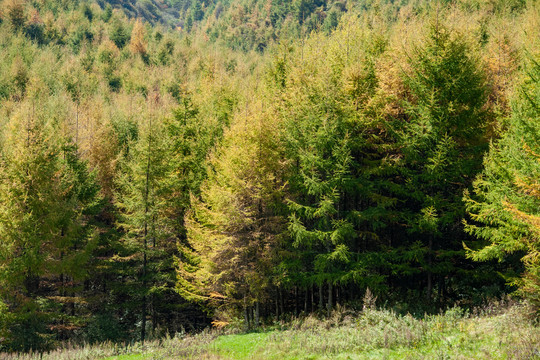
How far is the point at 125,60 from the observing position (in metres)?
67.6

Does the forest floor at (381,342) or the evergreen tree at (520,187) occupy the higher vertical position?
the evergreen tree at (520,187)

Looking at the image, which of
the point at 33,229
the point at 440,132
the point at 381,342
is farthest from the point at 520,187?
the point at 33,229

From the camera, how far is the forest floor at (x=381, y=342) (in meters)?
8.85

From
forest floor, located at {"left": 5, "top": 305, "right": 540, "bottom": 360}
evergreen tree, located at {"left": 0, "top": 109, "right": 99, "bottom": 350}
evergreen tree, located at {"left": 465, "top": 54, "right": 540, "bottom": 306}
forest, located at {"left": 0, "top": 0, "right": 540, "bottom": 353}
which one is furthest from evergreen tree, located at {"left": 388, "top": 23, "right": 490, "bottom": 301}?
evergreen tree, located at {"left": 0, "top": 109, "right": 99, "bottom": 350}

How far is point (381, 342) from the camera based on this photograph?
10.6 m

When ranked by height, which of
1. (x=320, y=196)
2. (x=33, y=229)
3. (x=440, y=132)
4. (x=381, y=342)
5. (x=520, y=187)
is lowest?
(x=381, y=342)

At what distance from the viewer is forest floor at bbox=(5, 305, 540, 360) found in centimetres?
885

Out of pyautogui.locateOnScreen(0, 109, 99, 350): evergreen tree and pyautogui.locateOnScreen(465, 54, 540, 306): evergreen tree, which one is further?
pyautogui.locateOnScreen(0, 109, 99, 350): evergreen tree

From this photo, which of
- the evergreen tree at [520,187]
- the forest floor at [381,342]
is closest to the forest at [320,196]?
the evergreen tree at [520,187]

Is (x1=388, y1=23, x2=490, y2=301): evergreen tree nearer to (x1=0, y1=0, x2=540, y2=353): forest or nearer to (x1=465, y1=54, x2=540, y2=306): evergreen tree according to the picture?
(x1=0, y1=0, x2=540, y2=353): forest

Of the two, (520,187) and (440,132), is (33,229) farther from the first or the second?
(520,187)

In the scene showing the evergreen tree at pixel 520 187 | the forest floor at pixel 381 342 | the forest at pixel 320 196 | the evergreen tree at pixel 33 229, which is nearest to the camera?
the forest floor at pixel 381 342

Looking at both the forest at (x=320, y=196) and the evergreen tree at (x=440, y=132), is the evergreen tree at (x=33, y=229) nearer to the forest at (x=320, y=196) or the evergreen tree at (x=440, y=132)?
the forest at (x=320, y=196)

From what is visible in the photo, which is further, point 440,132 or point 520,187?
point 440,132
